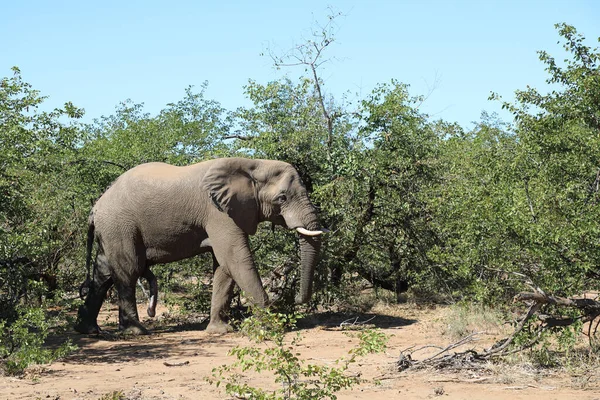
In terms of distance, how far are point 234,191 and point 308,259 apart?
160cm

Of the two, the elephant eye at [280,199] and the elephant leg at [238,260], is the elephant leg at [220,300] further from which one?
the elephant eye at [280,199]

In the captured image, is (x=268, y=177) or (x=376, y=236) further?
(x=376, y=236)

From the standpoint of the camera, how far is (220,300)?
43.7 feet

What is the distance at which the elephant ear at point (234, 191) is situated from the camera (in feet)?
42.7

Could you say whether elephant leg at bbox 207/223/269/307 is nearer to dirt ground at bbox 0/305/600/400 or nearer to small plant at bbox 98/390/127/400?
dirt ground at bbox 0/305/600/400

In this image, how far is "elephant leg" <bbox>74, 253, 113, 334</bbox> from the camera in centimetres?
1330

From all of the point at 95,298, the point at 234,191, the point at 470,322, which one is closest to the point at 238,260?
the point at 234,191

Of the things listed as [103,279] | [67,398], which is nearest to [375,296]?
[103,279]

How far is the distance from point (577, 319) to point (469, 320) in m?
3.39

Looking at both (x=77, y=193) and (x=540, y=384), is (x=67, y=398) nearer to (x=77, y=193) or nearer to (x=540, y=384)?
(x=540, y=384)

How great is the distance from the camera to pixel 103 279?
13617 millimetres

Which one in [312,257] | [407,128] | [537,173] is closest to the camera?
[537,173]

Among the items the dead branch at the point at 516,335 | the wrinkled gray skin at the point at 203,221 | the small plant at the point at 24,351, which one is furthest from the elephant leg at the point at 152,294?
the dead branch at the point at 516,335

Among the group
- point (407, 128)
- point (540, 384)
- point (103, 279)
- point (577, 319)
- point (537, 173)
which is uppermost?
point (407, 128)
